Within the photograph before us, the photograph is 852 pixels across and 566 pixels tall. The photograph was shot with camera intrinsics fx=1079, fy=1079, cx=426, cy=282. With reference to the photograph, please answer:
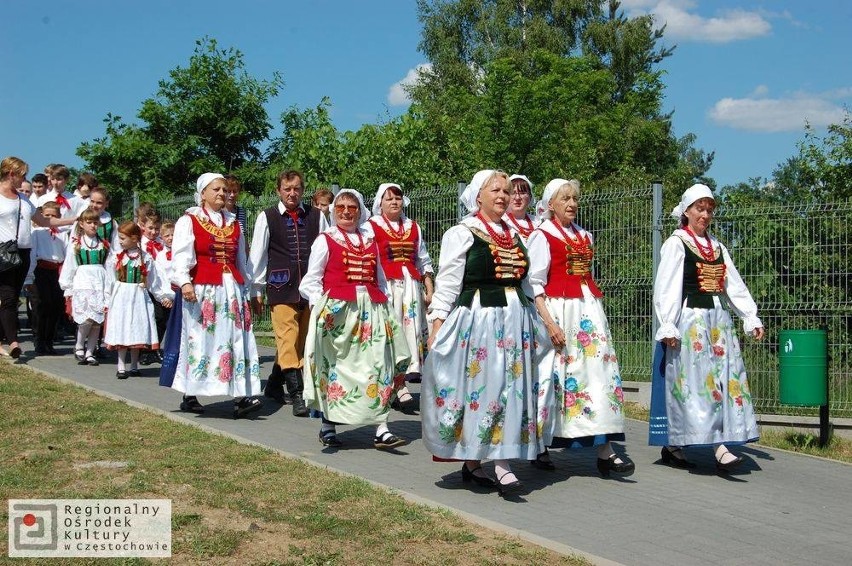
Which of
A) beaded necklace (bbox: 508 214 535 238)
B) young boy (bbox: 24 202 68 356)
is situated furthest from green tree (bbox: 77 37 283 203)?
beaded necklace (bbox: 508 214 535 238)

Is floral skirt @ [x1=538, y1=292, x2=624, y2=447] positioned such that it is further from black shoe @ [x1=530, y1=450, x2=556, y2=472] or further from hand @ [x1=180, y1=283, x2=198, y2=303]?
hand @ [x1=180, y1=283, x2=198, y2=303]

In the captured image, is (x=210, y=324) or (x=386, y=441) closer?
(x=386, y=441)

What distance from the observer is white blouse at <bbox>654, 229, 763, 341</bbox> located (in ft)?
26.7

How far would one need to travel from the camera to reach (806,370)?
9.39m

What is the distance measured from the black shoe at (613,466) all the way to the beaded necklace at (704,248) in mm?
1704

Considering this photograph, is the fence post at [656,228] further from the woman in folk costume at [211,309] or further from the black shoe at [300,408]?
the woman in folk costume at [211,309]

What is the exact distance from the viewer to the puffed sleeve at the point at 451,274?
7301mm

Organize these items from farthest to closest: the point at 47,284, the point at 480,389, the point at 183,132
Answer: the point at 183,132
the point at 47,284
the point at 480,389

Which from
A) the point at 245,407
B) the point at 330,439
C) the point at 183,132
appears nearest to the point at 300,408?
the point at 245,407

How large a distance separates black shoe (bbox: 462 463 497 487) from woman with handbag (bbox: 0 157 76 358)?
717cm

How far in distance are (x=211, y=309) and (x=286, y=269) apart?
102cm

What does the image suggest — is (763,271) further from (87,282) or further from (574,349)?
(87,282)

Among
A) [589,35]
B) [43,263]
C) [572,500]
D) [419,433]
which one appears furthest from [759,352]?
[589,35]

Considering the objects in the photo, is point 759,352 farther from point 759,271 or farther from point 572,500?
point 572,500
